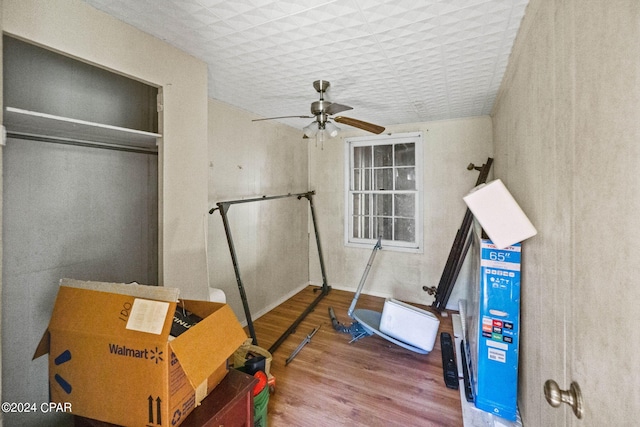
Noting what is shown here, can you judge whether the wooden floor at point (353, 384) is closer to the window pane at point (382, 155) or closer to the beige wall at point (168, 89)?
the beige wall at point (168, 89)

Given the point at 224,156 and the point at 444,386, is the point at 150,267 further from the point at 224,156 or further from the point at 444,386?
the point at 444,386

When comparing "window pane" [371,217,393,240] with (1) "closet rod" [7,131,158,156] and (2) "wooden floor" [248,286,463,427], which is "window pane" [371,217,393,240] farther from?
(1) "closet rod" [7,131,158,156]

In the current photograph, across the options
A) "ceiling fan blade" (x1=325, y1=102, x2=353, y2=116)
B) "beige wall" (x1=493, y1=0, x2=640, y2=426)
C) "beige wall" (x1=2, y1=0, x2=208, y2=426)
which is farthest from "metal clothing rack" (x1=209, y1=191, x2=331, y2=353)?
"beige wall" (x1=493, y1=0, x2=640, y2=426)

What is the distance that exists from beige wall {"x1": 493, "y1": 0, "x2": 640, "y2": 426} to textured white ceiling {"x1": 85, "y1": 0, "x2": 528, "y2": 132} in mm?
375

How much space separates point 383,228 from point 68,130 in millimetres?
3820

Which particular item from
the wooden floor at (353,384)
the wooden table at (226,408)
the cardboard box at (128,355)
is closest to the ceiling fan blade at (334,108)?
the cardboard box at (128,355)

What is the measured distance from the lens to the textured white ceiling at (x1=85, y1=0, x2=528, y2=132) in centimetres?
145

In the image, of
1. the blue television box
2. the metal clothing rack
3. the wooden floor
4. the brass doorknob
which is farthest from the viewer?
the metal clothing rack

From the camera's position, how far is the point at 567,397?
2.44 feet

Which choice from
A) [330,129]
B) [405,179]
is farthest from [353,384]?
[405,179]

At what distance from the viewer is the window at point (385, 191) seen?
4.04 m

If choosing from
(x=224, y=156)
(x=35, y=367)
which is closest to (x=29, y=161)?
(x=35, y=367)

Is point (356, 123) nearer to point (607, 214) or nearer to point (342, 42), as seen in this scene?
point (342, 42)

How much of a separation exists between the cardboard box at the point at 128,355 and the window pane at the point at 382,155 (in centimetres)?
365
